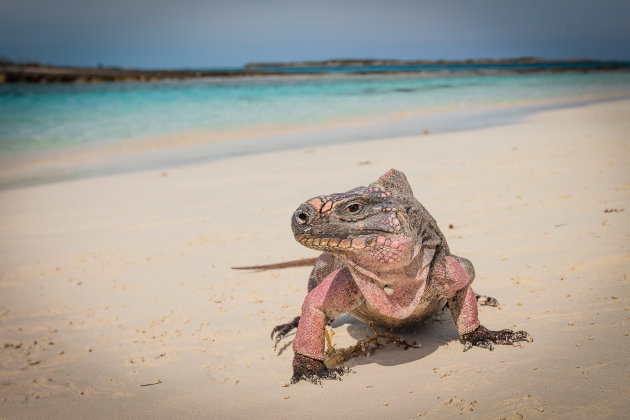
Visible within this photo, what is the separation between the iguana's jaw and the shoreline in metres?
11.0

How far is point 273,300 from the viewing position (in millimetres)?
4805

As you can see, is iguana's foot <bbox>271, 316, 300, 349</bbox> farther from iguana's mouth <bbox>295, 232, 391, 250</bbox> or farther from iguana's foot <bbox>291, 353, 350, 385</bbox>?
iguana's mouth <bbox>295, 232, 391, 250</bbox>

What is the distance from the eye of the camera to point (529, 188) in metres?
7.71

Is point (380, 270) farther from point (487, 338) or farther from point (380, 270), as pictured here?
point (487, 338)

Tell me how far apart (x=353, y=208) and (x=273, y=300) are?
7.37 ft

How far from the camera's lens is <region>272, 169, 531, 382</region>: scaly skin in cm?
273

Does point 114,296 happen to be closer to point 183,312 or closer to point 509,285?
point 183,312

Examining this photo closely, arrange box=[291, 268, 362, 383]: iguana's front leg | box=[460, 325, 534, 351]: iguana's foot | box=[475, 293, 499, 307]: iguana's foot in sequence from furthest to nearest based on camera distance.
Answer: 1. box=[475, 293, 499, 307]: iguana's foot
2. box=[460, 325, 534, 351]: iguana's foot
3. box=[291, 268, 362, 383]: iguana's front leg

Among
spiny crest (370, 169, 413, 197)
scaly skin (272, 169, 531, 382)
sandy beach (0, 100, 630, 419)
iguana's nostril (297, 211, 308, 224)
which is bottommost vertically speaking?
sandy beach (0, 100, 630, 419)

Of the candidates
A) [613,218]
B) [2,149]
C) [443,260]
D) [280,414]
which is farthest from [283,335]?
[2,149]

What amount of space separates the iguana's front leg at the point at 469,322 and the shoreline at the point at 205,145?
10.9m

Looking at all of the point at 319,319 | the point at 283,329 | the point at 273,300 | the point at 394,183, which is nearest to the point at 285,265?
the point at 273,300

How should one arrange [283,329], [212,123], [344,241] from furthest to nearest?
[212,123] → [283,329] → [344,241]

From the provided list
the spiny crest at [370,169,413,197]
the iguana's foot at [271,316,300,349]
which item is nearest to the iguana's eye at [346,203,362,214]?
the spiny crest at [370,169,413,197]
